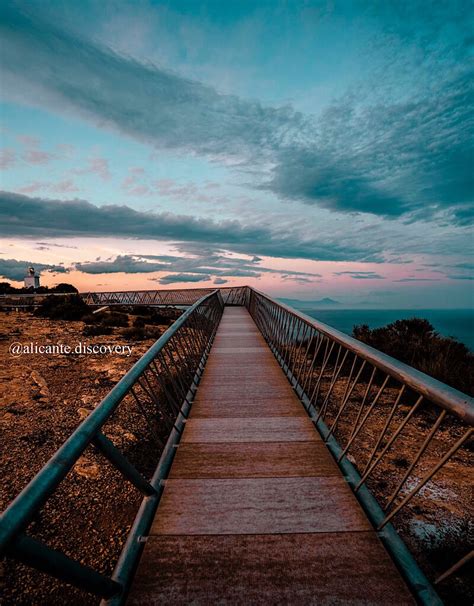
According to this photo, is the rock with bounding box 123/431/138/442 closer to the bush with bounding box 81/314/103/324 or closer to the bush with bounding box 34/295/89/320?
the bush with bounding box 81/314/103/324

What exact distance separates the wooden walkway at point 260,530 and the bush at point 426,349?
178 inches

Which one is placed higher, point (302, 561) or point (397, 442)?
point (302, 561)

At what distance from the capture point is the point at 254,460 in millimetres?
2934

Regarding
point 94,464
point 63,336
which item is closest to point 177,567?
point 94,464

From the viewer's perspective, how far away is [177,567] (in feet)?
6.12

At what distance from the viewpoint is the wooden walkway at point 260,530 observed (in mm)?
1733

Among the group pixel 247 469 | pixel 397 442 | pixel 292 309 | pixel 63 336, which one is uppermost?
pixel 292 309

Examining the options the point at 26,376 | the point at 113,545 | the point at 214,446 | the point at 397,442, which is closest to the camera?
the point at 113,545

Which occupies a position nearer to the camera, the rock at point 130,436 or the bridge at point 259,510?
the bridge at point 259,510

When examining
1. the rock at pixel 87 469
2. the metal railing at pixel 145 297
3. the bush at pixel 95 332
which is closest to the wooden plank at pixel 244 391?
the rock at pixel 87 469

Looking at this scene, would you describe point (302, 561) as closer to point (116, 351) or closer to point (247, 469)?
point (247, 469)

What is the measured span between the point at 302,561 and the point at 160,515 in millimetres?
989

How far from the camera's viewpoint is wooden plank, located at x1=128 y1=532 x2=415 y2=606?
169cm

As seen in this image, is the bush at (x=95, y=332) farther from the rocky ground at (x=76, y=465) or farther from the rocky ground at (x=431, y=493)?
the rocky ground at (x=431, y=493)
